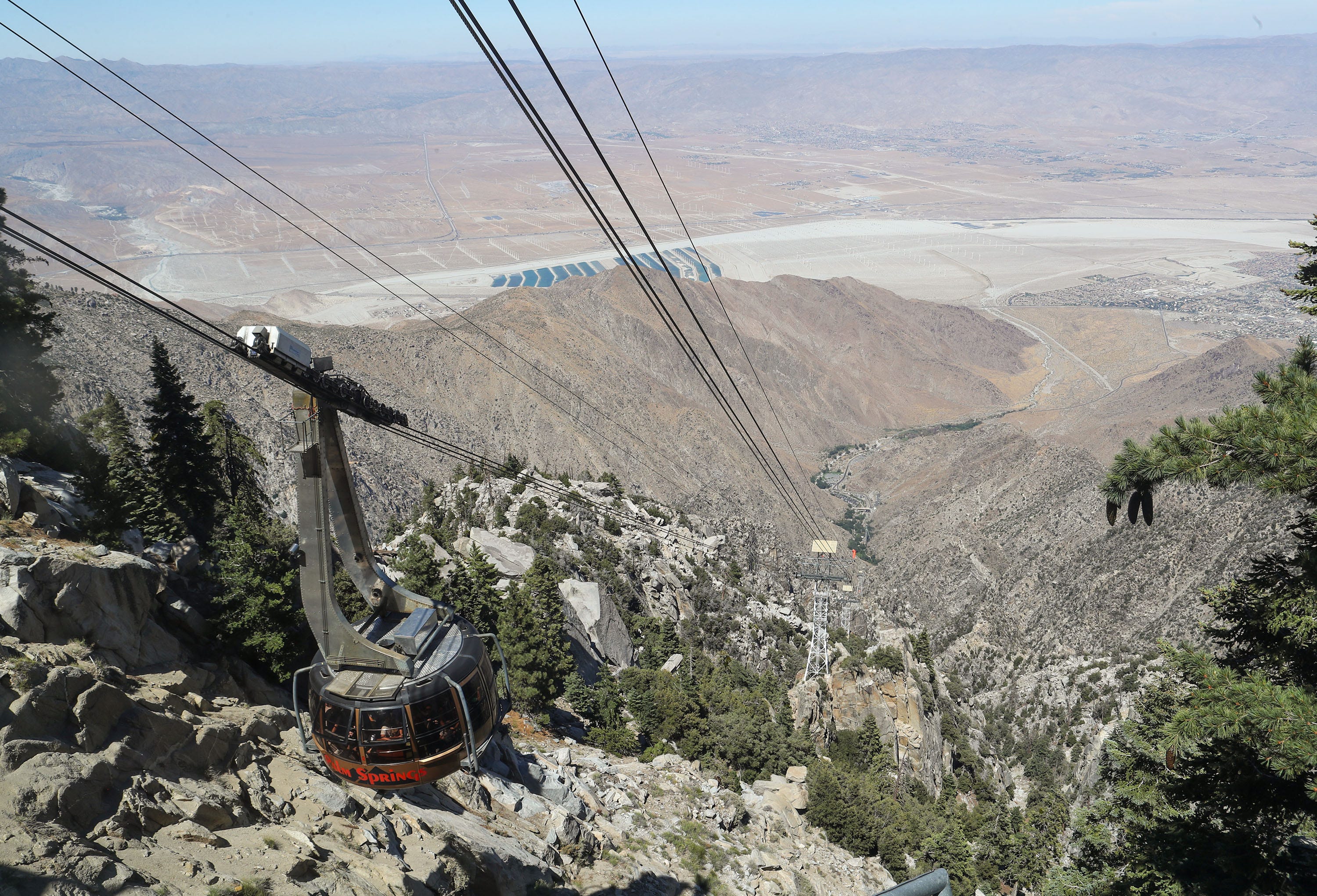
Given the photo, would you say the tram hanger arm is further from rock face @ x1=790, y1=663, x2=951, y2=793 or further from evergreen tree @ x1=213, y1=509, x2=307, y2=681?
rock face @ x1=790, y1=663, x2=951, y2=793

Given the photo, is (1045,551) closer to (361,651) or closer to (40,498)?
(361,651)

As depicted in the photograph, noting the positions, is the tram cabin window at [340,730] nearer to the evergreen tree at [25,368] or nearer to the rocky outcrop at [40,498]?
the rocky outcrop at [40,498]

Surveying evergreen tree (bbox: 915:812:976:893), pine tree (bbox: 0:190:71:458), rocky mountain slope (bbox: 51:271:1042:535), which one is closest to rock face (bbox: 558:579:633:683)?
evergreen tree (bbox: 915:812:976:893)

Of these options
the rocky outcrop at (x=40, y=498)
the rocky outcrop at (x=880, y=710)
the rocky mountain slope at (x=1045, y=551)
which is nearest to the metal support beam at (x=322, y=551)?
the rocky outcrop at (x=40, y=498)

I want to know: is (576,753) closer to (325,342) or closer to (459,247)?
(325,342)

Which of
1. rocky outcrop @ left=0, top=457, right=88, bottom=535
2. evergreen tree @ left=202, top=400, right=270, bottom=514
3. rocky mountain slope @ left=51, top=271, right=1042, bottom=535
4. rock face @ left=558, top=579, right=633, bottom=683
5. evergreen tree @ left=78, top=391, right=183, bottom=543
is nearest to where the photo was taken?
rocky outcrop @ left=0, top=457, right=88, bottom=535

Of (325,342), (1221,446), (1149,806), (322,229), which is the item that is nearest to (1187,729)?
(1221,446)
